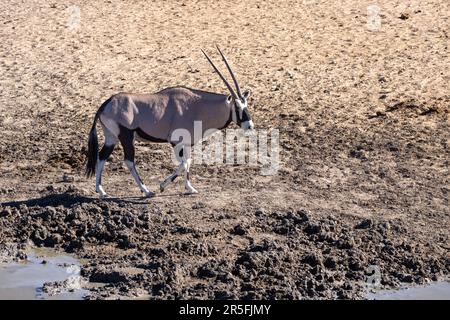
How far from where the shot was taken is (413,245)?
11.3 m

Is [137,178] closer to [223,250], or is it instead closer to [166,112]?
[166,112]

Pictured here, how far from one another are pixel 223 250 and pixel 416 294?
1.95m

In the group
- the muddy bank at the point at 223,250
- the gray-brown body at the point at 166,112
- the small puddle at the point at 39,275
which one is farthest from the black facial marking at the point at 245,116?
the small puddle at the point at 39,275

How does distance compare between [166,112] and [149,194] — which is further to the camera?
[149,194]

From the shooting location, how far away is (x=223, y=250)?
11242 millimetres

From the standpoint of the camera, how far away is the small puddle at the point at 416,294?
1027 centimetres

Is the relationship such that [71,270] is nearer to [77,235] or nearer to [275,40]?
[77,235]

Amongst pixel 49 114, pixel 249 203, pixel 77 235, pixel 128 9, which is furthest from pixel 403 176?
pixel 128 9

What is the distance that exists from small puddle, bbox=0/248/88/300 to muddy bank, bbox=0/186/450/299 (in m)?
0.14

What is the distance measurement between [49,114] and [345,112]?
3899 millimetres

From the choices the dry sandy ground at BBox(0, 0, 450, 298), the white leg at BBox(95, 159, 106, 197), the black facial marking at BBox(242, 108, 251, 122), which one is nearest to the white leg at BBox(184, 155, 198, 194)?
the dry sandy ground at BBox(0, 0, 450, 298)

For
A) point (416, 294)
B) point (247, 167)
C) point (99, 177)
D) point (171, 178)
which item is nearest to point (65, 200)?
point (99, 177)

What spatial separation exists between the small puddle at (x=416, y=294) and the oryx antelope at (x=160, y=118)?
117 inches

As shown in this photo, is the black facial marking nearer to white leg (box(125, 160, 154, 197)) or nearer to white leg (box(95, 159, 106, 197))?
white leg (box(125, 160, 154, 197))
